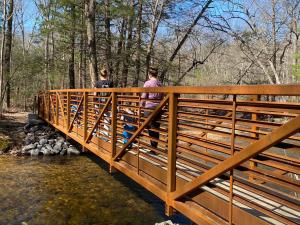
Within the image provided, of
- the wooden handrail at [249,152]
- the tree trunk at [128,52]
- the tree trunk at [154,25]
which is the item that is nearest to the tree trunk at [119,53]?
the tree trunk at [128,52]

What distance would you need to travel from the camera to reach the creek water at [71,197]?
618 centimetres

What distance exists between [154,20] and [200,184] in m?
15.5

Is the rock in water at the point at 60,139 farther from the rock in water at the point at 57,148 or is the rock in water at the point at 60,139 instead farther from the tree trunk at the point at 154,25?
the tree trunk at the point at 154,25

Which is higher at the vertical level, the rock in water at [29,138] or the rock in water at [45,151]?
the rock in water at [29,138]

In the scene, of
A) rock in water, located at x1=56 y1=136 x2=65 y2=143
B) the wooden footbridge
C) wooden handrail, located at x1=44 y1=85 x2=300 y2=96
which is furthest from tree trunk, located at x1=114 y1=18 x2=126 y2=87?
wooden handrail, located at x1=44 y1=85 x2=300 y2=96

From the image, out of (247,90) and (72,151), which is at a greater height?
(247,90)

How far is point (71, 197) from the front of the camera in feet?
24.0

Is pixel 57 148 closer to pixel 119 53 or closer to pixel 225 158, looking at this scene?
pixel 119 53

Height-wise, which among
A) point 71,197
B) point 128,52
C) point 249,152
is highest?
point 128,52

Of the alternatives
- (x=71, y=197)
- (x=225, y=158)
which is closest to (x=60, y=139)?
(x=71, y=197)

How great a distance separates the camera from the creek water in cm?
618

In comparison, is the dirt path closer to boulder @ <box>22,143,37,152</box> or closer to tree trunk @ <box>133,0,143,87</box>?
boulder @ <box>22,143,37,152</box>

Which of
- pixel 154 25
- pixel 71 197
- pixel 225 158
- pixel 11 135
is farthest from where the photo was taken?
pixel 154 25

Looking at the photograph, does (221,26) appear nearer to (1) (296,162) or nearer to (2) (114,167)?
(2) (114,167)
